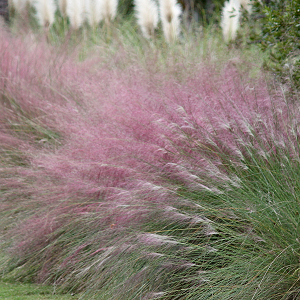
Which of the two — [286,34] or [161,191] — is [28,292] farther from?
[286,34]

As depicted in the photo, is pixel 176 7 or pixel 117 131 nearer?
pixel 117 131

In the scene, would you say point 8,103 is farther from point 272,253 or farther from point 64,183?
point 272,253

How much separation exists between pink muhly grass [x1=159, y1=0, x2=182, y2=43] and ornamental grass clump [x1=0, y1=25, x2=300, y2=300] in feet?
8.85

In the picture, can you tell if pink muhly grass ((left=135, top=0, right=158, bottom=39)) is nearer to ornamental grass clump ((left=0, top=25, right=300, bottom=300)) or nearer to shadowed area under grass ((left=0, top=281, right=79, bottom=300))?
ornamental grass clump ((left=0, top=25, right=300, bottom=300))

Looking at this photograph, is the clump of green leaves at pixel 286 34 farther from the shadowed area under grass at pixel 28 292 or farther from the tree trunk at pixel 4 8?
the tree trunk at pixel 4 8

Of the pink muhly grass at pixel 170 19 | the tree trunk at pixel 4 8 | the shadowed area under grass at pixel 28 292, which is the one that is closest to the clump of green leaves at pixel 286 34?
the shadowed area under grass at pixel 28 292

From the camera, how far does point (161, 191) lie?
2.96 m

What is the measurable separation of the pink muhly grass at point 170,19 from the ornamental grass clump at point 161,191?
270 centimetres

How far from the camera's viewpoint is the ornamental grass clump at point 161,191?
2633mm

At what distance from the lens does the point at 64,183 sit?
12.3 feet

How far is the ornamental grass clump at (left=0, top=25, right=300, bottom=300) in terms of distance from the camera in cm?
263

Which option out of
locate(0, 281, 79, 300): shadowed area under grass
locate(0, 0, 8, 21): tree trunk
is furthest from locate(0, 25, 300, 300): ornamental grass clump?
locate(0, 0, 8, 21): tree trunk

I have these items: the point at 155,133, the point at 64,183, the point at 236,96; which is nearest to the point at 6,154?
the point at 64,183

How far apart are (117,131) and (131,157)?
1.20ft
